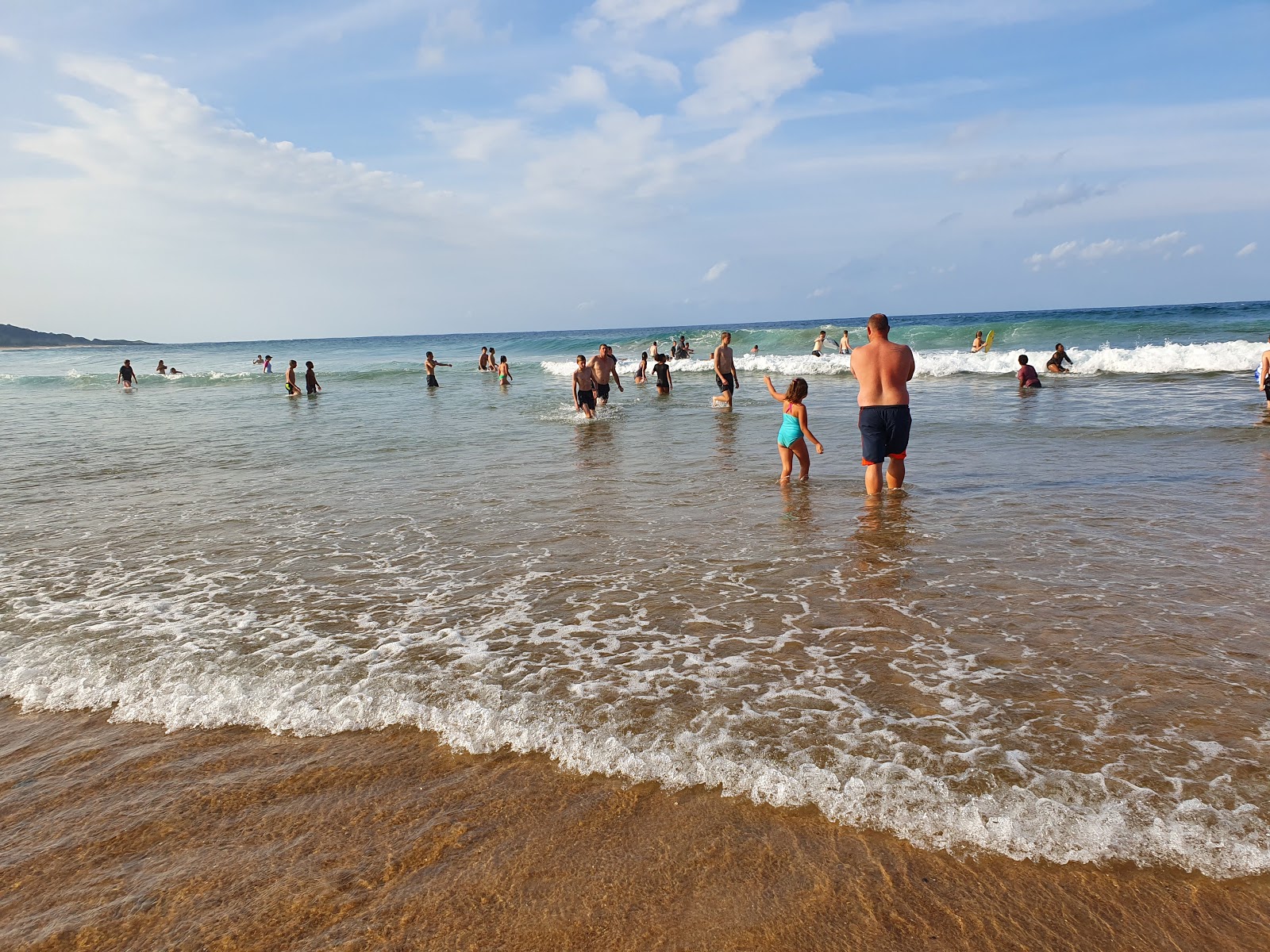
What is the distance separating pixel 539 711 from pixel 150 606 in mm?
3600

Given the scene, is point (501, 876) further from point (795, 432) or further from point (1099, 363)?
point (1099, 363)

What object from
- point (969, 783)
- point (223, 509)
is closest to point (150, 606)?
point (223, 509)

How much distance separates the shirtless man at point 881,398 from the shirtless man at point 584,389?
10122 mm

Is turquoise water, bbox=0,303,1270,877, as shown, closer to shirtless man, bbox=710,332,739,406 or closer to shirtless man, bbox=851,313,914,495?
shirtless man, bbox=851,313,914,495

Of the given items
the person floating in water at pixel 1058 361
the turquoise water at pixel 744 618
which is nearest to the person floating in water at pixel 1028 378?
the person floating in water at pixel 1058 361

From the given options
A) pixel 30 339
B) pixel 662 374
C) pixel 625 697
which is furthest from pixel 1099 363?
pixel 30 339

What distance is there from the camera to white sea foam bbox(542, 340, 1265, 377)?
23766 mm

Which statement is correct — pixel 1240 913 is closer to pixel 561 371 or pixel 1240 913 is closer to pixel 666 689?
pixel 666 689

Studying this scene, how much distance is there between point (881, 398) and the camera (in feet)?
25.9

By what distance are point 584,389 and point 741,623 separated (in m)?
13.3

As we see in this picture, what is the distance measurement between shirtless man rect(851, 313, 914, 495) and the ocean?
1.70 feet

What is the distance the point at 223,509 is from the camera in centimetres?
868

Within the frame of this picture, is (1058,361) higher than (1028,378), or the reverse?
(1058,361)

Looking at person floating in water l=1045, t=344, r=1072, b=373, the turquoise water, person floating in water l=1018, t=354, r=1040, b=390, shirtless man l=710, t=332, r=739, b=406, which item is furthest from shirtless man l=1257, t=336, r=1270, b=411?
shirtless man l=710, t=332, r=739, b=406
